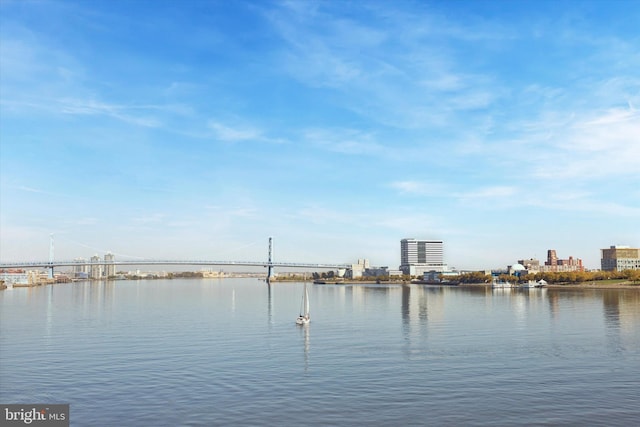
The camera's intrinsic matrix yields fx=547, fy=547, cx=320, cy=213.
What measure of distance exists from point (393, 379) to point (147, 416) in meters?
11.7

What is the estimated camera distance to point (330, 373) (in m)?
28.4

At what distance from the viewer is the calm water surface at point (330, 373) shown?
2111 cm

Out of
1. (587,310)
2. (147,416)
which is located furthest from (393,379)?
(587,310)

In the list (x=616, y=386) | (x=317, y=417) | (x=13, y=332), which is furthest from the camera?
(x=13, y=332)

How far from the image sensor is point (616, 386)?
2486 cm

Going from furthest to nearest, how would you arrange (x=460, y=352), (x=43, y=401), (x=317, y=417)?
(x=460, y=352) → (x=43, y=401) → (x=317, y=417)

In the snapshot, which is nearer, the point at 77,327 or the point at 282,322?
the point at 77,327

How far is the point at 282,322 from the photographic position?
55.5 meters

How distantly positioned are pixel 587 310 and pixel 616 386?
4427 centimetres

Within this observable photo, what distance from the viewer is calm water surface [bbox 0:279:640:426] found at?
69.3ft

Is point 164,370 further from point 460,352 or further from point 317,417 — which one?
point 460,352

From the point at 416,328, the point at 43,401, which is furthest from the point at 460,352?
the point at 43,401

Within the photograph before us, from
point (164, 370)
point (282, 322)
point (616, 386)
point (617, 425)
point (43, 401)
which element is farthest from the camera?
point (282, 322)

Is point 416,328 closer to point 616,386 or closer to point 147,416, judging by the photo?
point 616,386
